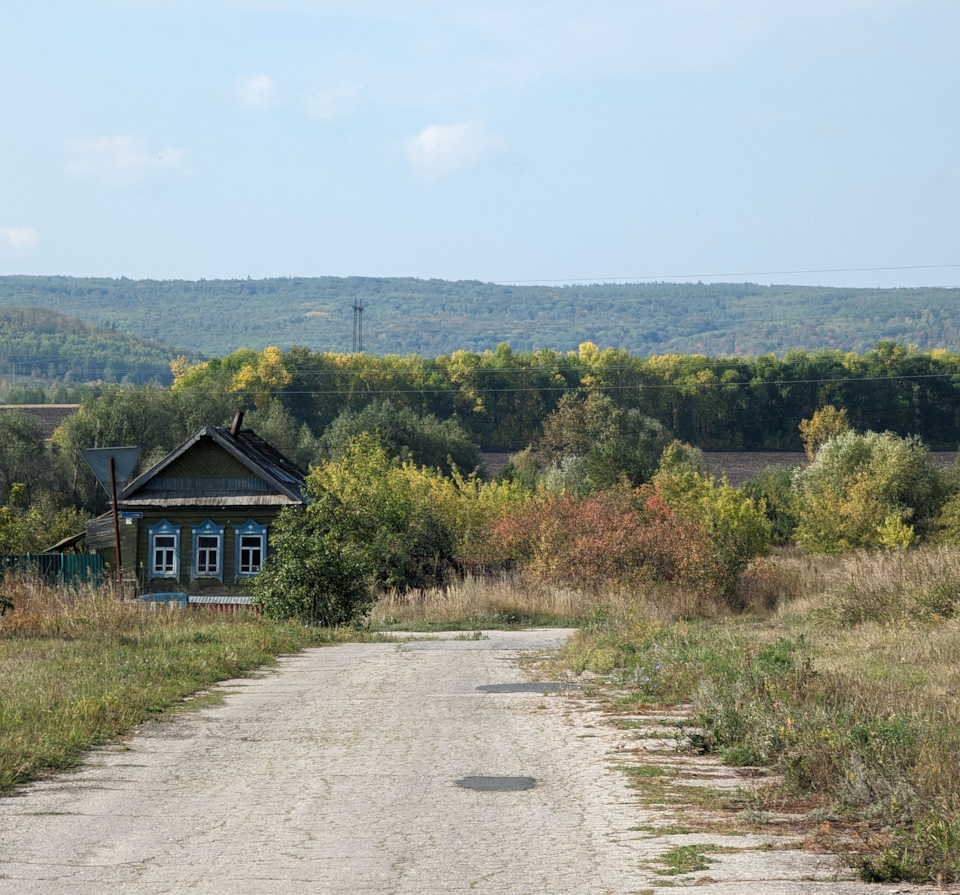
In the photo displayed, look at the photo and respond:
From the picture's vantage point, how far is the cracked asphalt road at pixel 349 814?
233 inches

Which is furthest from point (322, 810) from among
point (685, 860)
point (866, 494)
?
point (866, 494)

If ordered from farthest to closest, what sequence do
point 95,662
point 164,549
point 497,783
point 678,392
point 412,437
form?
point 678,392
point 412,437
point 164,549
point 95,662
point 497,783

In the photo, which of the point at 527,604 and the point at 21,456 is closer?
the point at 527,604

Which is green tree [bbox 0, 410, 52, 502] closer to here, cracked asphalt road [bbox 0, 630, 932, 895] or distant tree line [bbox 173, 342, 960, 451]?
distant tree line [bbox 173, 342, 960, 451]

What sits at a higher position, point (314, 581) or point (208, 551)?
point (314, 581)

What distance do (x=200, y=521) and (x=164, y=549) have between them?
1.51 meters

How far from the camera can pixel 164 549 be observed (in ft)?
123

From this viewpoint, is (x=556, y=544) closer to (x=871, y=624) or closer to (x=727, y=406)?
(x=871, y=624)

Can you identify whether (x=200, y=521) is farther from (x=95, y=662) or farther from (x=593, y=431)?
(x=593, y=431)

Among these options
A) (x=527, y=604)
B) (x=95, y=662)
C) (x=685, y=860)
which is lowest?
(x=527, y=604)

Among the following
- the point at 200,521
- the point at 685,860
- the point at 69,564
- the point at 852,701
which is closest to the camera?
the point at 685,860

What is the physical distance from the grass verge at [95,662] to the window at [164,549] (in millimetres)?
13682

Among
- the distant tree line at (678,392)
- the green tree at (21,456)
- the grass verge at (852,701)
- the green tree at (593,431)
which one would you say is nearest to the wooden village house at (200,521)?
the grass verge at (852,701)

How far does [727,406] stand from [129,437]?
210 feet
